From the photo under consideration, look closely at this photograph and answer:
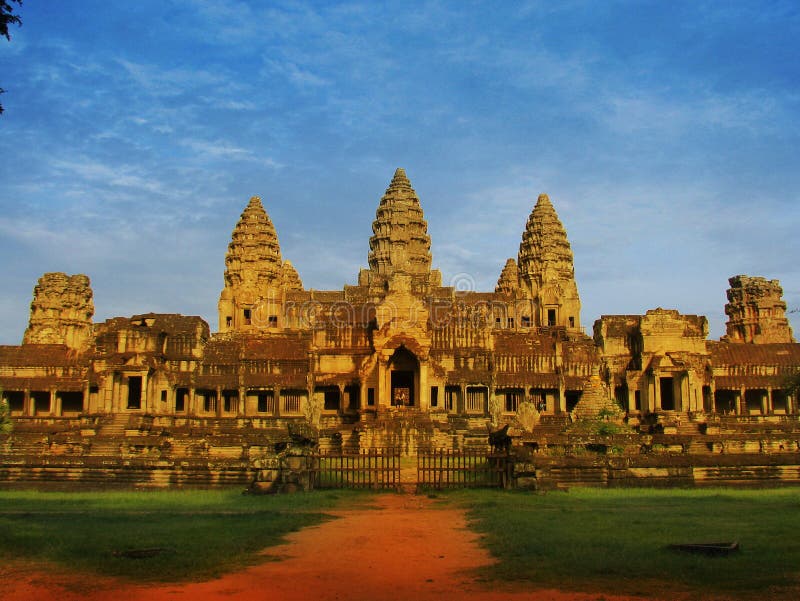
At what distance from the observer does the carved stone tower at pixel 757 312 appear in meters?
81.3

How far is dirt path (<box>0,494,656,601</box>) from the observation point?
1189 cm

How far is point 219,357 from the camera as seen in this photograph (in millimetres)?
56000

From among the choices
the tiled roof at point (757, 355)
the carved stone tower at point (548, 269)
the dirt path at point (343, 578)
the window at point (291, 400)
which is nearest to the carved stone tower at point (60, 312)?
the window at point (291, 400)

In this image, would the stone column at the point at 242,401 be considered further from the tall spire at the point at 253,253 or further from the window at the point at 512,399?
the tall spire at the point at 253,253

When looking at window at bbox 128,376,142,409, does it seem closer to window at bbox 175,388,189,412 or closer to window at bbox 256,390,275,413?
window at bbox 175,388,189,412

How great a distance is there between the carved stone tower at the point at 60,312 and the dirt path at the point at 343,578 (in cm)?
6362

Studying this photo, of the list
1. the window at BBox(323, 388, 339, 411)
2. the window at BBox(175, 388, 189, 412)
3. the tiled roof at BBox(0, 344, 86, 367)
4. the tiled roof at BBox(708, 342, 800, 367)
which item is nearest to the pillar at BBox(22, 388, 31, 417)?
the tiled roof at BBox(0, 344, 86, 367)

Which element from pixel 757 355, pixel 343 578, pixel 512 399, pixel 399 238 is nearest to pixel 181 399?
pixel 512 399

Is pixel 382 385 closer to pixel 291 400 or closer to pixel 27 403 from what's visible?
pixel 291 400

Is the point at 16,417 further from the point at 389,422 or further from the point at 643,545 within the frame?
the point at 643,545

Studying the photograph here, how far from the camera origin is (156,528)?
58.6ft

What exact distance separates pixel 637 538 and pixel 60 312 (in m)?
69.8

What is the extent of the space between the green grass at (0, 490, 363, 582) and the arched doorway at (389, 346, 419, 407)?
23.3 metres

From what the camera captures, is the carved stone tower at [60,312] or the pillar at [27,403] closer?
the pillar at [27,403]
